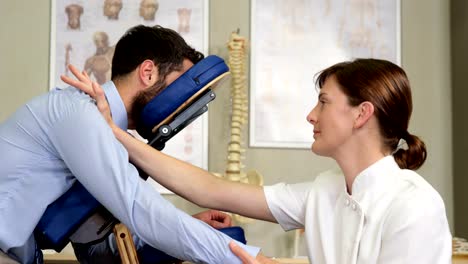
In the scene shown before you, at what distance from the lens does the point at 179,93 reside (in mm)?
1613

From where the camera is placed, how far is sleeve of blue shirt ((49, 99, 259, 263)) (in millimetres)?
1441

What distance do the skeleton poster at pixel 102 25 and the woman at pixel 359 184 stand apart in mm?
1488

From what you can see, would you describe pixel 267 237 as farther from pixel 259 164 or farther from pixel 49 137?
pixel 49 137

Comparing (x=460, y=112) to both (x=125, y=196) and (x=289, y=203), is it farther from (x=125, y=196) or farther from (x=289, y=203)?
(x=125, y=196)

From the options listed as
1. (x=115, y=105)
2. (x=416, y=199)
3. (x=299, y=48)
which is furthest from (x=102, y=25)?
(x=416, y=199)

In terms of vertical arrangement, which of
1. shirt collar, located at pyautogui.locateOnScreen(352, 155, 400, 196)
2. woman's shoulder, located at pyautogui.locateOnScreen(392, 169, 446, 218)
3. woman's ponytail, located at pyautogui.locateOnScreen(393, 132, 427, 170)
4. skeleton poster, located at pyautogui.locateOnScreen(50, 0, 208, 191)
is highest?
skeleton poster, located at pyautogui.locateOnScreen(50, 0, 208, 191)

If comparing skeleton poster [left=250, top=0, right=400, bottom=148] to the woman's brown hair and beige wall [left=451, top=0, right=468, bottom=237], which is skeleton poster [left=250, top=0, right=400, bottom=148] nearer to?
beige wall [left=451, top=0, right=468, bottom=237]

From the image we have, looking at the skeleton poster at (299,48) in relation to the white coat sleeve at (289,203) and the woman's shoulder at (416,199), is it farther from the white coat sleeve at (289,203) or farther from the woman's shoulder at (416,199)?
the woman's shoulder at (416,199)

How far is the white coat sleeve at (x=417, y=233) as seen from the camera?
4.62 ft

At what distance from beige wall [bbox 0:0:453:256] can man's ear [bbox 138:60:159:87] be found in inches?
52.7

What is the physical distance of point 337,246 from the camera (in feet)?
A: 5.31

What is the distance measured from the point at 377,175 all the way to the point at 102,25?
6.80ft

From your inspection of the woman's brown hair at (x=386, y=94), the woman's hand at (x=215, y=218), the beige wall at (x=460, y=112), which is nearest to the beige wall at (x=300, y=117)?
the beige wall at (x=460, y=112)

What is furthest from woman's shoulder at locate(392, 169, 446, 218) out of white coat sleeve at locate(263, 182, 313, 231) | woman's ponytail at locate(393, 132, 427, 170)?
white coat sleeve at locate(263, 182, 313, 231)
